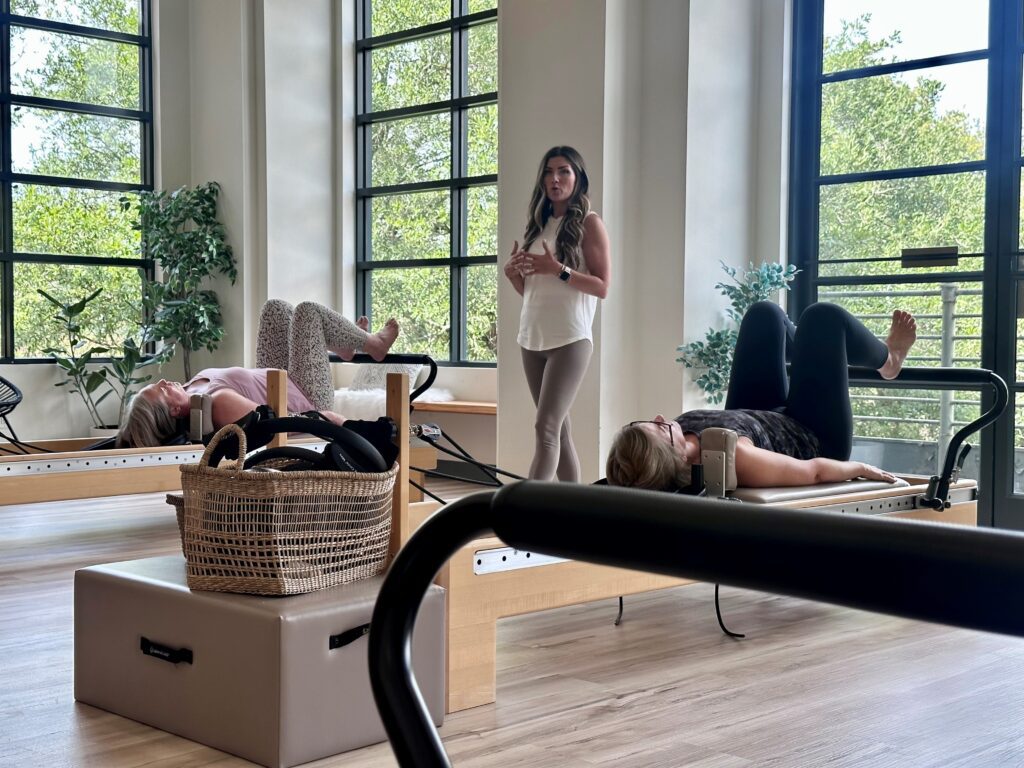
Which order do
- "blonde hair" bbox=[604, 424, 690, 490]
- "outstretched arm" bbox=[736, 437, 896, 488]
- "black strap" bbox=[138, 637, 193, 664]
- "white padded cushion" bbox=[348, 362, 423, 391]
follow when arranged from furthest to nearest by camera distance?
"white padded cushion" bbox=[348, 362, 423, 391] < "outstretched arm" bbox=[736, 437, 896, 488] < "blonde hair" bbox=[604, 424, 690, 490] < "black strap" bbox=[138, 637, 193, 664]

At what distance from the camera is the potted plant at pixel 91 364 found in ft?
24.6

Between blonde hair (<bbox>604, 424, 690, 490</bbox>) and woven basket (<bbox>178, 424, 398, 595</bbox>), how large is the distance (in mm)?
957

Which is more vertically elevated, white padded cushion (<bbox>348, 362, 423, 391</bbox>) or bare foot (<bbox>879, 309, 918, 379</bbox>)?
bare foot (<bbox>879, 309, 918, 379</bbox>)

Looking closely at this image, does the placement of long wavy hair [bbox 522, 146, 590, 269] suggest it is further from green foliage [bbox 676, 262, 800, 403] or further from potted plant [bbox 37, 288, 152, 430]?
potted plant [bbox 37, 288, 152, 430]

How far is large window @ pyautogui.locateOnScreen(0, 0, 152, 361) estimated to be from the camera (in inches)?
298

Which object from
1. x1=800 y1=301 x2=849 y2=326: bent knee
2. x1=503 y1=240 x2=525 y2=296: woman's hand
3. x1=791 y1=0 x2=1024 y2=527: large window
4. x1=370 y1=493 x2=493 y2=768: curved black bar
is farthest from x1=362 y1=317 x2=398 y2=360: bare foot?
x1=370 y1=493 x2=493 y2=768: curved black bar

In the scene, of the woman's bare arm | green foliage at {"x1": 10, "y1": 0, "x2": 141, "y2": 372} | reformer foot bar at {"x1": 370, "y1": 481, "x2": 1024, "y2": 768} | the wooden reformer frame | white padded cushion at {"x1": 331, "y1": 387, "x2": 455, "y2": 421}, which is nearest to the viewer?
reformer foot bar at {"x1": 370, "y1": 481, "x2": 1024, "y2": 768}

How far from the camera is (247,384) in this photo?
485 centimetres

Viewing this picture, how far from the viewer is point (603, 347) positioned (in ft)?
18.3

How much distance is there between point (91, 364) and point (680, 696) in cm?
632

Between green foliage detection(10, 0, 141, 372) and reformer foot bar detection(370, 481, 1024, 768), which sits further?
green foliage detection(10, 0, 141, 372)

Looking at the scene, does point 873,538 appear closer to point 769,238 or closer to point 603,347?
point 603,347

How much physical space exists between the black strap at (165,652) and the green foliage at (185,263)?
5708mm

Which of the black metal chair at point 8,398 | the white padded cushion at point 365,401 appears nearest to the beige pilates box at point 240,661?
the black metal chair at point 8,398
